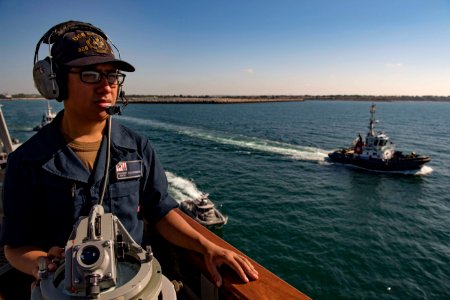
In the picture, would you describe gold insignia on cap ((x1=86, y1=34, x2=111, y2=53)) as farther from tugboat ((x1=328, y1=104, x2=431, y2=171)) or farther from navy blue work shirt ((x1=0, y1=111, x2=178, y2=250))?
tugboat ((x1=328, y1=104, x2=431, y2=171))

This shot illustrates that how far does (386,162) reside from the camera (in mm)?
33688

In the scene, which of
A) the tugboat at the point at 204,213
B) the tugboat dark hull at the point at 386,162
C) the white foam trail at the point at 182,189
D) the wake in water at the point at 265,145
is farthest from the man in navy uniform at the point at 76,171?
the wake in water at the point at 265,145

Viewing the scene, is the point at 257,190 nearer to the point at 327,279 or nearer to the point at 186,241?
the point at 327,279

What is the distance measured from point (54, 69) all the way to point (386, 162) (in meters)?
37.7

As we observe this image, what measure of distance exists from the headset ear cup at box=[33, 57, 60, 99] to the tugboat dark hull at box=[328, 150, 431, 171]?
3707cm

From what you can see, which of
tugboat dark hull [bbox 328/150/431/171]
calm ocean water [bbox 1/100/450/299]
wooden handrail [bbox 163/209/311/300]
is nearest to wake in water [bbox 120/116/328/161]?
calm ocean water [bbox 1/100/450/299]

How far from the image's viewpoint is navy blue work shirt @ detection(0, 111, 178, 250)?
1.74 metres

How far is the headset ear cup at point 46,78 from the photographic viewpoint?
6.33 feet

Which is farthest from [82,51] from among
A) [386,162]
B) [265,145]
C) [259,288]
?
[265,145]

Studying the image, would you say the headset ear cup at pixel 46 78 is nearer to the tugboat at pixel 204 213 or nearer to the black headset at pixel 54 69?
the black headset at pixel 54 69

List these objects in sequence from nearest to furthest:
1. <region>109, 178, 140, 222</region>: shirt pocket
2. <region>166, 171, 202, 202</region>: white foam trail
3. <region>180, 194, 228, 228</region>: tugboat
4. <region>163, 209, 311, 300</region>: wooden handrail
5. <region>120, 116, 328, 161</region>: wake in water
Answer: <region>163, 209, 311, 300</region>: wooden handrail < <region>109, 178, 140, 222</region>: shirt pocket < <region>180, 194, 228, 228</region>: tugboat < <region>166, 171, 202, 202</region>: white foam trail < <region>120, 116, 328, 161</region>: wake in water

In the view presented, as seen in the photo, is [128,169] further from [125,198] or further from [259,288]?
[259,288]

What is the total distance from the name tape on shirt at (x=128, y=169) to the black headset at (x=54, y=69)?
608 mm

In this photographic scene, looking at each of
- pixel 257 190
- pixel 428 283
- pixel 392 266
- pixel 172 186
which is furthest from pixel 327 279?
pixel 172 186
